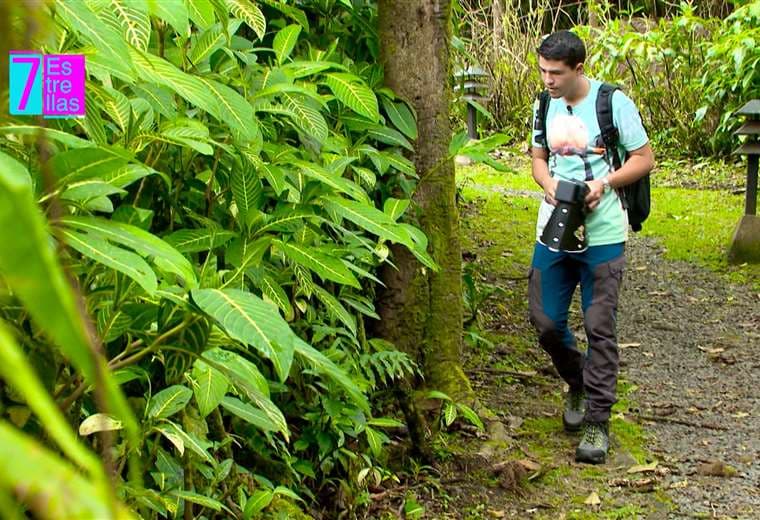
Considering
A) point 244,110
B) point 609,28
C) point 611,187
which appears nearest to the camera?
point 244,110

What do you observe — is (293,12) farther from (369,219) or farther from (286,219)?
(286,219)

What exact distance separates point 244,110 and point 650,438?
2.95 metres

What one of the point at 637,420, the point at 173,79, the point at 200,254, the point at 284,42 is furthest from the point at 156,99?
the point at 637,420

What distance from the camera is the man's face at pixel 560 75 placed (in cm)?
435

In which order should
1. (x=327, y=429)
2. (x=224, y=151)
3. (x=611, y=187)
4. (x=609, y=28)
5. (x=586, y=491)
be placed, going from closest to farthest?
(x=224, y=151)
(x=327, y=429)
(x=586, y=491)
(x=611, y=187)
(x=609, y=28)

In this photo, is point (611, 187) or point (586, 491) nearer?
point (586, 491)

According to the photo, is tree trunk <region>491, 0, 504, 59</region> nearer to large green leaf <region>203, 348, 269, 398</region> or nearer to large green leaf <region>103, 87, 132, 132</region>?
large green leaf <region>103, 87, 132, 132</region>

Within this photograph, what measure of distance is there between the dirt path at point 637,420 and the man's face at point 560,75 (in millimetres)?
1399

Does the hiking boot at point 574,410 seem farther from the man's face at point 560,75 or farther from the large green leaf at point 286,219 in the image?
the large green leaf at point 286,219

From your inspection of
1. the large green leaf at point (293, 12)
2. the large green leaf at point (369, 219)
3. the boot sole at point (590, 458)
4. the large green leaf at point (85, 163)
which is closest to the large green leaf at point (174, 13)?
the large green leaf at point (85, 163)

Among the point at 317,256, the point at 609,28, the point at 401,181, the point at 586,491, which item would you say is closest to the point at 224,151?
the point at 317,256

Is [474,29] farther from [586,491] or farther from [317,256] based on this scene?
[317,256]

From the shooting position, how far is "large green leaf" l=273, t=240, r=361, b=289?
246 cm

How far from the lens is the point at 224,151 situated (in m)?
2.71
